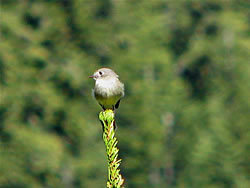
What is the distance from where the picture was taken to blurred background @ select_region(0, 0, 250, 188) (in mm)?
40297

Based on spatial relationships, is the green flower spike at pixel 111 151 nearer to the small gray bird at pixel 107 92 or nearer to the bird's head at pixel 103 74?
the small gray bird at pixel 107 92

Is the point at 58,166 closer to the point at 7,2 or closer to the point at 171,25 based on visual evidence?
the point at 7,2

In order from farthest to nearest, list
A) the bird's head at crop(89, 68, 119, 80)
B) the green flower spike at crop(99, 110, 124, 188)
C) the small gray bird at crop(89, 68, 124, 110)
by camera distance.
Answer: the bird's head at crop(89, 68, 119, 80) → the small gray bird at crop(89, 68, 124, 110) → the green flower spike at crop(99, 110, 124, 188)

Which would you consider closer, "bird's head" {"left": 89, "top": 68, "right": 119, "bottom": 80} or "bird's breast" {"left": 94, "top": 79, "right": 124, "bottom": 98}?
"bird's breast" {"left": 94, "top": 79, "right": 124, "bottom": 98}

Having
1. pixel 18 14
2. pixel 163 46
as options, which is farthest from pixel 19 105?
pixel 163 46

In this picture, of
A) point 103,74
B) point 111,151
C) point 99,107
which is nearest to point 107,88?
point 103,74

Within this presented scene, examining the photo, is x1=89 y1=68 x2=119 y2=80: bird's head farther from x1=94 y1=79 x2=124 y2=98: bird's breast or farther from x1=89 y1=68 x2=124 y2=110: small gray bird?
x1=94 y1=79 x2=124 y2=98: bird's breast

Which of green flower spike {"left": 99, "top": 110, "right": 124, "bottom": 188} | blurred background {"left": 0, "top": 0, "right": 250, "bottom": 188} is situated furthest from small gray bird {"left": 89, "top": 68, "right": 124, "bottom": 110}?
blurred background {"left": 0, "top": 0, "right": 250, "bottom": 188}

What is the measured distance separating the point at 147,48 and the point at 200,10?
45.9 ft

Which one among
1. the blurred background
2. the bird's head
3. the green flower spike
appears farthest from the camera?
the blurred background

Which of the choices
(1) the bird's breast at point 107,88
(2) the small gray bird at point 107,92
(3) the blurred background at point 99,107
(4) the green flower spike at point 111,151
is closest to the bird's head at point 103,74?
(2) the small gray bird at point 107,92

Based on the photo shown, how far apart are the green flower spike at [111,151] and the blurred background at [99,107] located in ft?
109

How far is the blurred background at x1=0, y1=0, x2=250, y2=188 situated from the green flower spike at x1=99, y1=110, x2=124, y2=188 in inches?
1306

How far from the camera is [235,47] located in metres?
61.4
